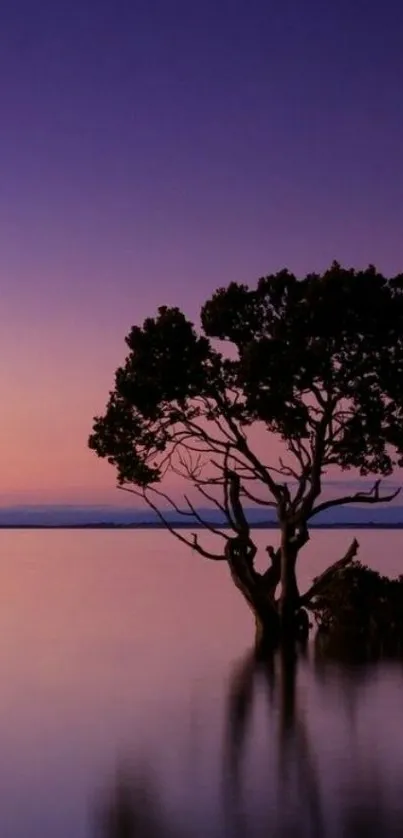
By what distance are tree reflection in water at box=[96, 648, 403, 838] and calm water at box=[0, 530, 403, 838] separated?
26mm

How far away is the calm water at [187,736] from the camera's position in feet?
47.4

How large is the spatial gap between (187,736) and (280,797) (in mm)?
5467

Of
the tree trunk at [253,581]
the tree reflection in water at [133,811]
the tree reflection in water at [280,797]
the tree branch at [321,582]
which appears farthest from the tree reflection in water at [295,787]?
the tree branch at [321,582]

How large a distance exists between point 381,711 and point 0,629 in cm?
1922

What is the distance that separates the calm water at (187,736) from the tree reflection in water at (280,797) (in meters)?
0.03

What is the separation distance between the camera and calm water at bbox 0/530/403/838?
47.4 ft

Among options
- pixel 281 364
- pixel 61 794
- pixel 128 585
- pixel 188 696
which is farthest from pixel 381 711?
pixel 128 585

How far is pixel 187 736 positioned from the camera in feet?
67.8

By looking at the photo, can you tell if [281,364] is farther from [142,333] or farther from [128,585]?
[128,585]

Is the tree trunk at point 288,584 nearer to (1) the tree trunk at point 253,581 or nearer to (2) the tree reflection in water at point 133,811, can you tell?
(1) the tree trunk at point 253,581

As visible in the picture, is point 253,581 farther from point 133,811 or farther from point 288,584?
point 133,811

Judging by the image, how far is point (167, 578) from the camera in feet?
222

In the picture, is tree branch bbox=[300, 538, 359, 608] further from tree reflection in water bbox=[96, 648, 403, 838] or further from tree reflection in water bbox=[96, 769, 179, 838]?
tree reflection in water bbox=[96, 769, 179, 838]

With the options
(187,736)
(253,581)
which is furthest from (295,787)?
(253,581)
